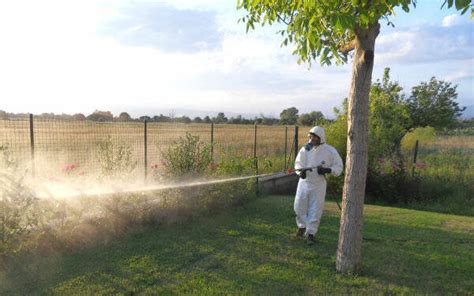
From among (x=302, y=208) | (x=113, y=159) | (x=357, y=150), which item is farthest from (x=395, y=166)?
(x=113, y=159)

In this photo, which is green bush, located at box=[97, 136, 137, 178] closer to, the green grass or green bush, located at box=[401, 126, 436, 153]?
the green grass

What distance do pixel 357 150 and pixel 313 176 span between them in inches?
66.6

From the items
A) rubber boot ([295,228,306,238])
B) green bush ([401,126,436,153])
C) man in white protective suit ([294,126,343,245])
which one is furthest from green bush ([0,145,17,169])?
green bush ([401,126,436,153])

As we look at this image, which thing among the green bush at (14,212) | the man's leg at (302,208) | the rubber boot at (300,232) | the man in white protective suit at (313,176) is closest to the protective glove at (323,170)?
the man in white protective suit at (313,176)

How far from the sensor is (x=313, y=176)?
5969 mm

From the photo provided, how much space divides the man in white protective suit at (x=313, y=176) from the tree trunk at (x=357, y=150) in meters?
1.31

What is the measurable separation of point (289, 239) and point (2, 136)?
4.92 m

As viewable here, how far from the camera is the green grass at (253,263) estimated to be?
4113mm

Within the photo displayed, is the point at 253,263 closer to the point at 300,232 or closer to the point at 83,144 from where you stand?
the point at 300,232

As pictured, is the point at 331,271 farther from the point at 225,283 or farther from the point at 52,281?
the point at 52,281

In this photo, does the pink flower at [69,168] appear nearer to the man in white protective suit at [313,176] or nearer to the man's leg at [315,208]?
the man in white protective suit at [313,176]

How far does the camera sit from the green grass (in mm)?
4113

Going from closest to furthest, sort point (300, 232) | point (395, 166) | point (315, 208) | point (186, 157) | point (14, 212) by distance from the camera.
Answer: point (14, 212) < point (315, 208) < point (300, 232) < point (186, 157) < point (395, 166)

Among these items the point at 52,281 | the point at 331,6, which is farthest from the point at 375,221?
the point at 52,281
